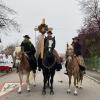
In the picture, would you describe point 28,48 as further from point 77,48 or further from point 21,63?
point 77,48

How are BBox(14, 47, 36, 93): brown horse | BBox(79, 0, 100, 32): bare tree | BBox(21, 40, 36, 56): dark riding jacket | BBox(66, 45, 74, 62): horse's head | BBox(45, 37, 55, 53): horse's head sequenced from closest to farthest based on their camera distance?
BBox(45, 37, 55, 53): horse's head, BBox(14, 47, 36, 93): brown horse, BBox(66, 45, 74, 62): horse's head, BBox(21, 40, 36, 56): dark riding jacket, BBox(79, 0, 100, 32): bare tree

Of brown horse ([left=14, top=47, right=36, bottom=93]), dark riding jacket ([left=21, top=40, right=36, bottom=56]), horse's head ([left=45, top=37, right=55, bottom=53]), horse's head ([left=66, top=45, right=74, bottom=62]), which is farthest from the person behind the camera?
dark riding jacket ([left=21, top=40, right=36, bottom=56])

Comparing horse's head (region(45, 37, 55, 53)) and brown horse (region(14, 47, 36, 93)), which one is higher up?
horse's head (region(45, 37, 55, 53))

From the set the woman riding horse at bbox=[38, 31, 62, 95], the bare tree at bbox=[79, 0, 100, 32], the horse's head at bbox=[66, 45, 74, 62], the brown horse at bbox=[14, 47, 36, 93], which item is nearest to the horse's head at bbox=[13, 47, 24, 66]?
the brown horse at bbox=[14, 47, 36, 93]

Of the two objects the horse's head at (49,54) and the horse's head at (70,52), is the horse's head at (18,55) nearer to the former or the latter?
the horse's head at (49,54)

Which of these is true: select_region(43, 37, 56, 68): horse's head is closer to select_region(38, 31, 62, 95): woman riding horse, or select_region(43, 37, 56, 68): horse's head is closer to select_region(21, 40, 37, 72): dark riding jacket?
select_region(38, 31, 62, 95): woman riding horse

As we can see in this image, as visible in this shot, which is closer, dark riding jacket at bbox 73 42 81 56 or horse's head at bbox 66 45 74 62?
horse's head at bbox 66 45 74 62

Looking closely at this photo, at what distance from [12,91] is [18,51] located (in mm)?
1984

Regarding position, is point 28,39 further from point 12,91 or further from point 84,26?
point 84,26

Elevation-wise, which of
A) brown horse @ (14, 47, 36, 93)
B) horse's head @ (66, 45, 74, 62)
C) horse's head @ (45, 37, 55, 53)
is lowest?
brown horse @ (14, 47, 36, 93)

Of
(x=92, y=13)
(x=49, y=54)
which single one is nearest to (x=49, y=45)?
(x=49, y=54)

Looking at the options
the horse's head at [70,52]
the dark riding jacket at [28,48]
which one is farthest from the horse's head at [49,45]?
the dark riding jacket at [28,48]

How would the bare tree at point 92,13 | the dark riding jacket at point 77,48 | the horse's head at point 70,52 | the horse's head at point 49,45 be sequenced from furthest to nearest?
1. the bare tree at point 92,13
2. the dark riding jacket at point 77,48
3. the horse's head at point 70,52
4. the horse's head at point 49,45

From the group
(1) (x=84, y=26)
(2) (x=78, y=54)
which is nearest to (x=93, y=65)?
(1) (x=84, y=26)
